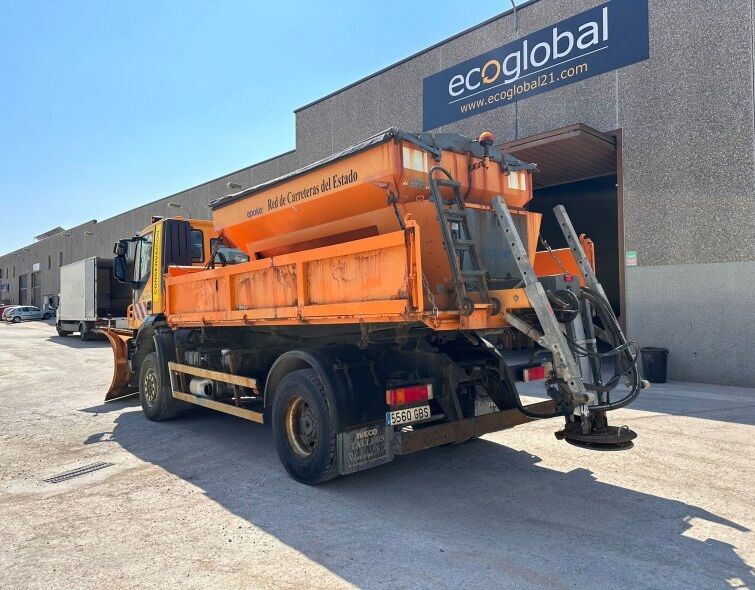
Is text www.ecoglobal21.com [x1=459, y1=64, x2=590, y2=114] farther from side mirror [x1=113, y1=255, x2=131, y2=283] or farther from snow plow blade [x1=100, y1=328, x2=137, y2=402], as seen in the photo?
snow plow blade [x1=100, y1=328, x2=137, y2=402]

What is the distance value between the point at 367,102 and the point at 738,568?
17877 millimetres

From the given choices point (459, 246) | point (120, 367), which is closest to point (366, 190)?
point (459, 246)

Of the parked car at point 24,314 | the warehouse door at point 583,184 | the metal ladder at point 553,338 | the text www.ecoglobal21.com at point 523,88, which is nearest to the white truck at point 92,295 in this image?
the text www.ecoglobal21.com at point 523,88

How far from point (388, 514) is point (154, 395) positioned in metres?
5.05

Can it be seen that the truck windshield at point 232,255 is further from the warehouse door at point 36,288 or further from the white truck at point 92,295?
the warehouse door at point 36,288

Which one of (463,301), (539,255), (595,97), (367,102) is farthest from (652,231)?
(367,102)

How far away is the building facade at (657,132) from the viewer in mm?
10797

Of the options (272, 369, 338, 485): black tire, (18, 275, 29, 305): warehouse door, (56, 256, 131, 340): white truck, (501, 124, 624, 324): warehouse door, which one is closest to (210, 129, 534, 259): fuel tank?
(501, 124, 624, 324): warehouse door

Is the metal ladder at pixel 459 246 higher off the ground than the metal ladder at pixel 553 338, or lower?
higher

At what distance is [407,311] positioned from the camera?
3.98m

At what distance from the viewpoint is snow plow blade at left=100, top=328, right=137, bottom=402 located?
9.41 metres

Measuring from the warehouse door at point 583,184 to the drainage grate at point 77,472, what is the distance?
590 cm

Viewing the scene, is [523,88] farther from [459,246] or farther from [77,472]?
[77,472]

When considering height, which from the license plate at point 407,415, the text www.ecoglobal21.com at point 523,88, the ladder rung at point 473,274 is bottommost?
the license plate at point 407,415
